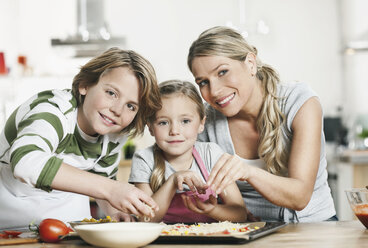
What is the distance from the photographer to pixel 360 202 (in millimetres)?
1393

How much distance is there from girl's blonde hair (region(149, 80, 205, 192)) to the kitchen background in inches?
144

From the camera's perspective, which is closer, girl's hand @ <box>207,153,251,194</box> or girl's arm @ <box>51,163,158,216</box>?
girl's arm @ <box>51,163,158,216</box>

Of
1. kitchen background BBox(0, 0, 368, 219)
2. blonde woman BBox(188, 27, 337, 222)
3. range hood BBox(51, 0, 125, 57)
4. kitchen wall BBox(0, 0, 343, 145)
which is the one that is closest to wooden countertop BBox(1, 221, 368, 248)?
blonde woman BBox(188, 27, 337, 222)

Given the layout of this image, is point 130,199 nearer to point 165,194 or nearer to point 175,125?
point 165,194

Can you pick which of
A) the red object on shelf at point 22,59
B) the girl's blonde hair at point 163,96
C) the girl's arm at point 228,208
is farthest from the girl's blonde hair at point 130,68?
the red object on shelf at point 22,59

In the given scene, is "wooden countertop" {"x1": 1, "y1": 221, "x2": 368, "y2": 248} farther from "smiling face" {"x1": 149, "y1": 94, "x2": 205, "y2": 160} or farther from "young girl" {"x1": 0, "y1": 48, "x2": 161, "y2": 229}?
"smiling face" {"x1": 149, "y1": 94, "x2": 205, "y2": 160}

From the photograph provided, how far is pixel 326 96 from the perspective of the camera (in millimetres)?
5992

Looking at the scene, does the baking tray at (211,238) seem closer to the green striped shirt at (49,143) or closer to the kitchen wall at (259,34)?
the green striped shirt at (49,143)

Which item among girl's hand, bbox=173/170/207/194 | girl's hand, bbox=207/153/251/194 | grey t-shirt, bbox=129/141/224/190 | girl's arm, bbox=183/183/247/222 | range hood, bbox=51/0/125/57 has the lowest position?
girl's arm, bbox=183/183/247/222

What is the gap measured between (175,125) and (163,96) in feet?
0.42

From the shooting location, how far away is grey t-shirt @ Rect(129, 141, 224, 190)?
1860 mm

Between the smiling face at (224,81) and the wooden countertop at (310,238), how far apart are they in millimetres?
525

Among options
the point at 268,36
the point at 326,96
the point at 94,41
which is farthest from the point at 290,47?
the point at 94,41

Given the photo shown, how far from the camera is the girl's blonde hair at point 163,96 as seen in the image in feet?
6.02
